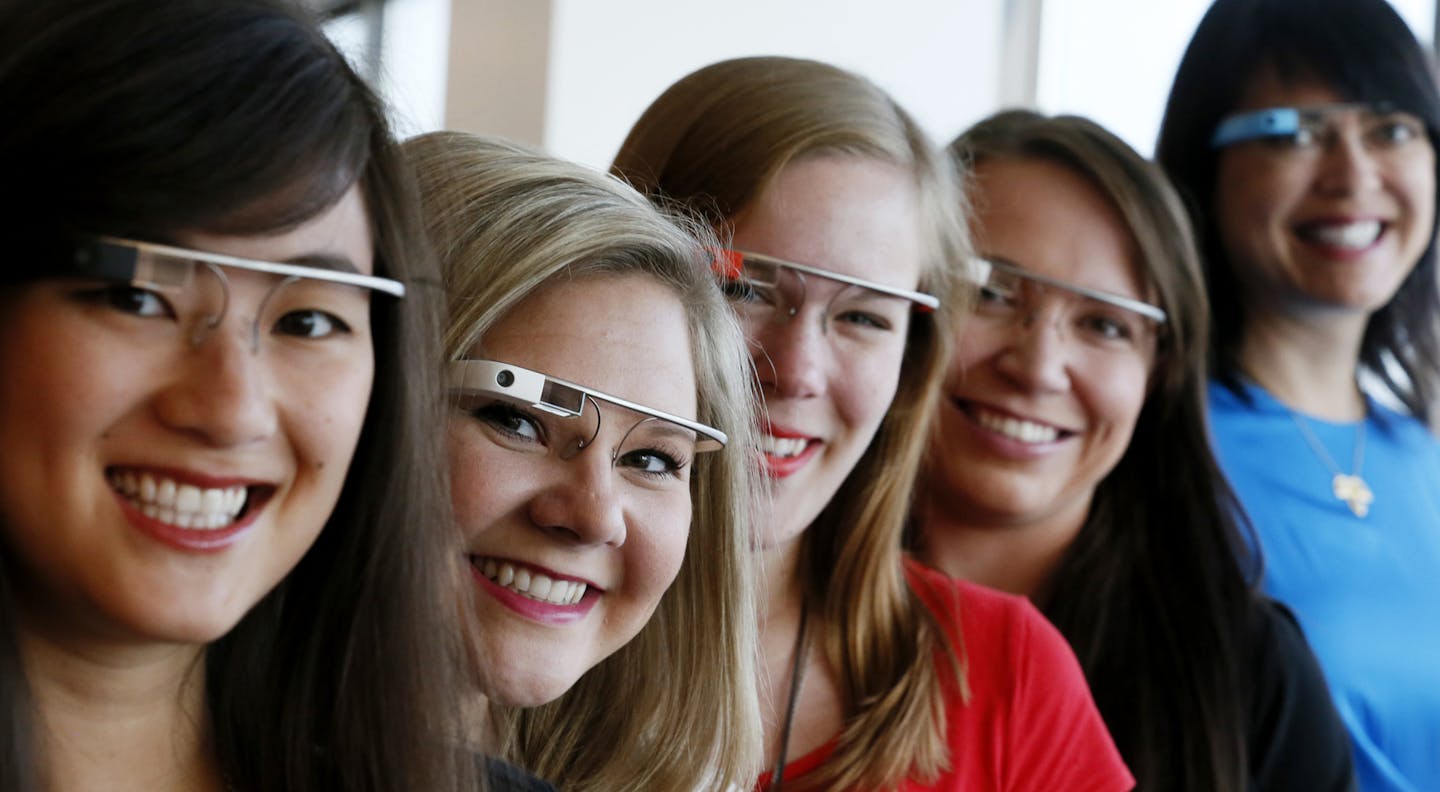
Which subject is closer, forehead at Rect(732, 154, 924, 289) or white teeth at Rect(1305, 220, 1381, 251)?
forehead at Rect(732, 154, 924, 289)

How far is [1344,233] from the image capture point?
2957 millimetres

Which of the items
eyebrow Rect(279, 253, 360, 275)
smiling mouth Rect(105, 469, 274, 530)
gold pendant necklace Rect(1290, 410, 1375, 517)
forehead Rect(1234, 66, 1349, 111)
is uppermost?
forehead Rect(1234, 66, 1349, 111)

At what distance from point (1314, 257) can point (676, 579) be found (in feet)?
5.42

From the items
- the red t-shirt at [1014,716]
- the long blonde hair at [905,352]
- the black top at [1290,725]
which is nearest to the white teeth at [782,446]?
the long blonde hair at [905,352]

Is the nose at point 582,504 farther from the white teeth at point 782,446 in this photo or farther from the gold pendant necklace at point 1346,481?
the gold pendant necklace at point 1346,481

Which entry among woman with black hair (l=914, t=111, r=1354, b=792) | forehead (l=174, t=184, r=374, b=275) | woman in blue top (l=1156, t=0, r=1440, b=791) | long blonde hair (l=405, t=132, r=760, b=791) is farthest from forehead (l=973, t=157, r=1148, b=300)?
forehead (l=174, t=184, r=374, b=275)

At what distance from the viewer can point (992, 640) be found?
7.04 feet

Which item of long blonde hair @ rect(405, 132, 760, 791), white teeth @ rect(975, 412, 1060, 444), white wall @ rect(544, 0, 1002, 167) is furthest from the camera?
→ white wall @ rect(544, 0, 1002, 167)

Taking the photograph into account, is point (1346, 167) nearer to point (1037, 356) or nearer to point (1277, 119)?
point (1277, 119)

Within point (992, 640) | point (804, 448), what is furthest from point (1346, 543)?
point (804, 448)

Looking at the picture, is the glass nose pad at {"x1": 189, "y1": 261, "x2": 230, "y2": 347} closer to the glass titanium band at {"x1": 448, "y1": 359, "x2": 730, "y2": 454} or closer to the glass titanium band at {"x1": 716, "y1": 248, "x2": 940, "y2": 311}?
the glass titanium band at {"x1": 448, "y1": 359, "x2": 730, "y2": 454}

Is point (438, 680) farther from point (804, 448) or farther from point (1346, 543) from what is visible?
point (1346, 543)

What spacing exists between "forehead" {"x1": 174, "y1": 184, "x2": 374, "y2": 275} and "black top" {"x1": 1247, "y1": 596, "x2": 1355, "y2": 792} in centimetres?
171

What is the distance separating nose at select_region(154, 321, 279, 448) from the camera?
108cm
